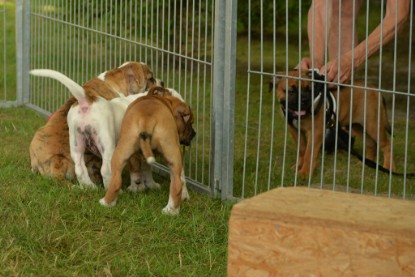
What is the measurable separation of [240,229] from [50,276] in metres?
1.45

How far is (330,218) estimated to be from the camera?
4.01 metres

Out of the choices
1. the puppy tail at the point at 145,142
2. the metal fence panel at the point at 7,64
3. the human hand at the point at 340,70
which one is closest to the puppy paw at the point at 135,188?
the puppy tail at the point at 145,142

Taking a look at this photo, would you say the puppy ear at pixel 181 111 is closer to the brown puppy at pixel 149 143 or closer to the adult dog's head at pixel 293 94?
the brown puppy at pixel 149 143

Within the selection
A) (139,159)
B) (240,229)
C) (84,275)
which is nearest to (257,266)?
(240,229)

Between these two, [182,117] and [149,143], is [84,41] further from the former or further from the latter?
[149,143]

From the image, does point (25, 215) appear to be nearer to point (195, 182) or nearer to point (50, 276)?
point (50, 276)

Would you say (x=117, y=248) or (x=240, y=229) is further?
(x=117, y=248)

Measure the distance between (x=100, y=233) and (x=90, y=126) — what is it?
3.44 ft

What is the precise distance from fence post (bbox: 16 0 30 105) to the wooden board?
6.50 meters

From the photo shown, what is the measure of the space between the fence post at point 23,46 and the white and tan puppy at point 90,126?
3.60 meters

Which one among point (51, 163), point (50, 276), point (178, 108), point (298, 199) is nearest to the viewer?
point (298, 199)

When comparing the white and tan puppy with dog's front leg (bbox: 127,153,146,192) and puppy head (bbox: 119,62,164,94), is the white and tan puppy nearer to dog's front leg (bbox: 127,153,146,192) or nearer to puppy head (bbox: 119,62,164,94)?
dog's front leg (bbox: 127,153,146,192)

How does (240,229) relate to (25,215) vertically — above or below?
above

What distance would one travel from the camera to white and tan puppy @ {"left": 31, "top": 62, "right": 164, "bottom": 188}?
6.72 meters
